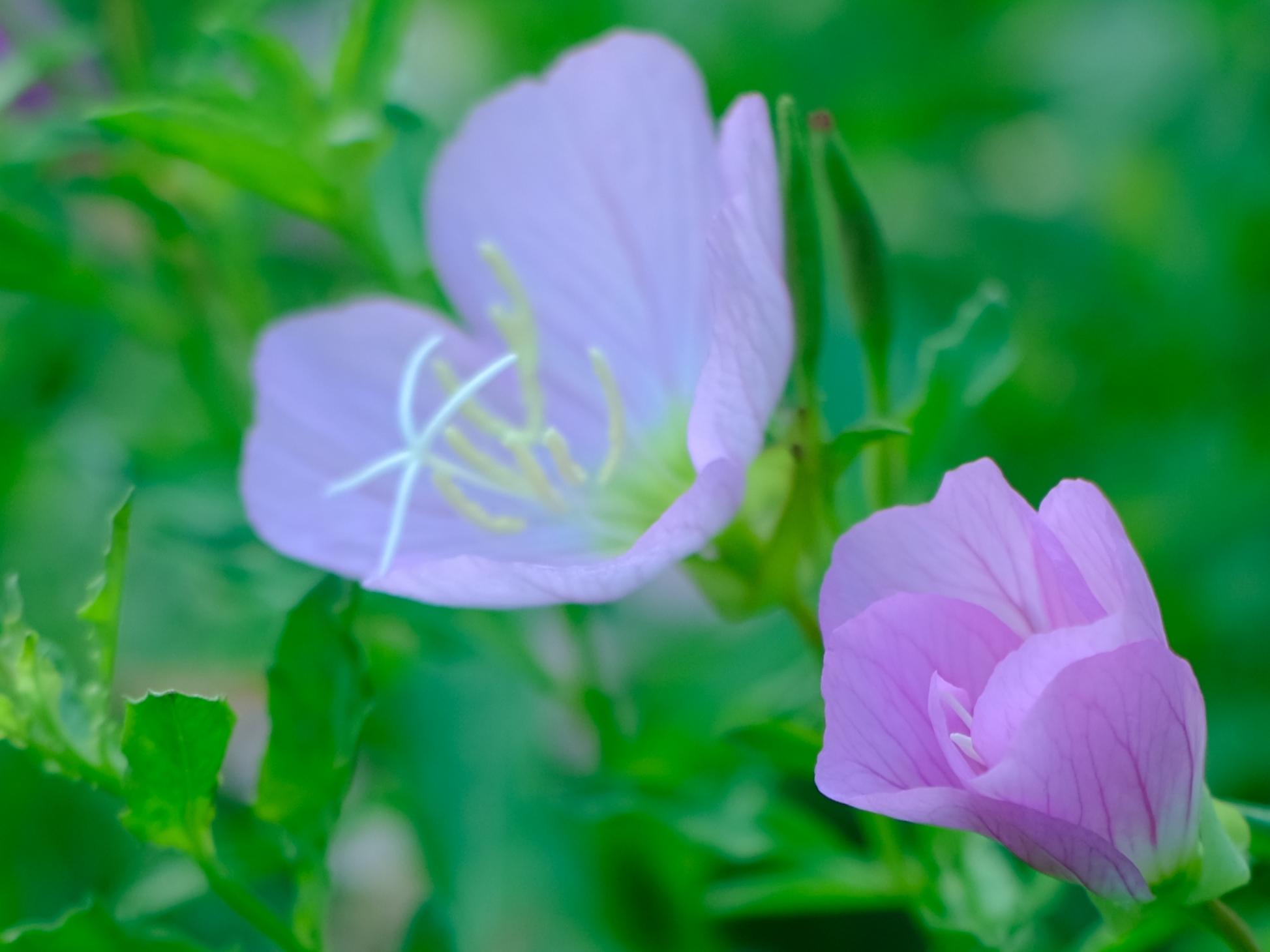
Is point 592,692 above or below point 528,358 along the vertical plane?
below

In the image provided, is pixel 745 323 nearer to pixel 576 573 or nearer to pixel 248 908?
pixel 576 573

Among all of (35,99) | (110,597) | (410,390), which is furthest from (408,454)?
(35,99)

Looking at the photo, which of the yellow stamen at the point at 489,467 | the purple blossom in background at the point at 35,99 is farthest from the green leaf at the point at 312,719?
the purple blossom in background at the point at 35,99

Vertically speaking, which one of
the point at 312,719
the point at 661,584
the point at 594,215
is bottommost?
the point at 661,584

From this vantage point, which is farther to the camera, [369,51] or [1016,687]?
[369,51]

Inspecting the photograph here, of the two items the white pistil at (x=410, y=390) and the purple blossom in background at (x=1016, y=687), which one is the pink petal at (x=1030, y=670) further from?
the white pistil at (x=410, y=390)

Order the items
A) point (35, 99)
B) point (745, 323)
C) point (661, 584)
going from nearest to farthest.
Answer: point (745, 323) → point (35, 99) → point (661, 584)

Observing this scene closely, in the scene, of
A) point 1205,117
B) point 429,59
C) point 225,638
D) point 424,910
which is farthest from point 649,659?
point 429,59
